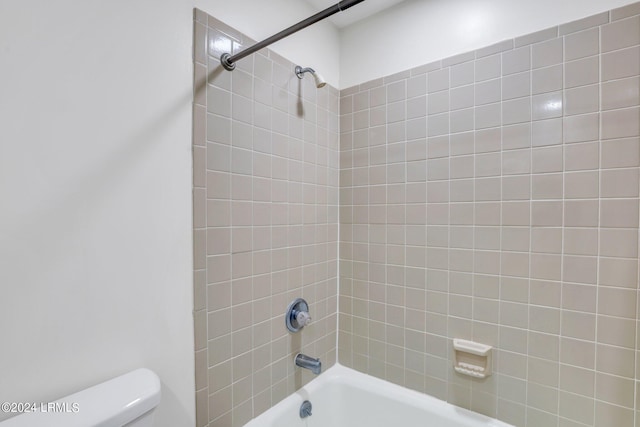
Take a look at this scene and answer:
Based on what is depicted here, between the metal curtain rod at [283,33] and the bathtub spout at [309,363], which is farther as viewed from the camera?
the bathtub spout at [309,363]

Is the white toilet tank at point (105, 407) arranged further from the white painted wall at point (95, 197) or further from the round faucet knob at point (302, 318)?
the round faucet knob at point (302, 318)

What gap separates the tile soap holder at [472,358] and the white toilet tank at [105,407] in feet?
3.90

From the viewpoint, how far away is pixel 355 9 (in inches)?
60.7

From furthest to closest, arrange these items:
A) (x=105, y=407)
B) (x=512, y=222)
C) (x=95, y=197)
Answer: (x=512, y=222)
(x=95, y=197)
(x=105, y=407)

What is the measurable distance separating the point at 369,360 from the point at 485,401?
1.83 feet

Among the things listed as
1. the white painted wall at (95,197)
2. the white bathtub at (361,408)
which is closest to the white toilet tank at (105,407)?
the white painted wall at (95,197)

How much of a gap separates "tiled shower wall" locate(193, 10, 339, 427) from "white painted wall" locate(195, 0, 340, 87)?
5 cm

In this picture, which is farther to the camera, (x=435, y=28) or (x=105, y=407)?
(x=435, y=28)

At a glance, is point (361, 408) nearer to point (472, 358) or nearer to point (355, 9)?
point (472, 358)

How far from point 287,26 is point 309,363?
5.14 feet

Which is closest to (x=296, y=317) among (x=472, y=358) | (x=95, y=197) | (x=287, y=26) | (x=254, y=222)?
(x=254, y=222)

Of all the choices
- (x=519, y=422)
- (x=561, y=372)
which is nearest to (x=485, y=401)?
(x=519, y=422)

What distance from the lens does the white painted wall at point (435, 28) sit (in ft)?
3.75

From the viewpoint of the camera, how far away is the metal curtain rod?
2.59 feet
